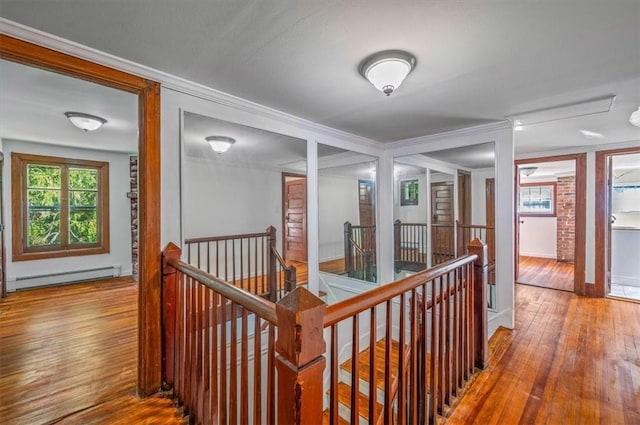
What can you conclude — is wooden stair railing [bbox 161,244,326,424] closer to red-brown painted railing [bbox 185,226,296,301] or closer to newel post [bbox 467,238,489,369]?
red-brown painted railing [bbox 185,226,296,301]

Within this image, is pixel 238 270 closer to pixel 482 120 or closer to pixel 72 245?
pixel 482 120

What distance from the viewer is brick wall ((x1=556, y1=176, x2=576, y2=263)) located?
6504 millimetres

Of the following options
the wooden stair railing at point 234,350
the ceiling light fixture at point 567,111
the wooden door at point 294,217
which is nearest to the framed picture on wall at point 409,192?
the ceiling light fixture at point 567,111

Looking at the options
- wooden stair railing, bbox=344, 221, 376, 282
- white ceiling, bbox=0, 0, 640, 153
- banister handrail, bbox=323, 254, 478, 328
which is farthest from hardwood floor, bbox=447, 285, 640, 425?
white ceiling, bbox=0, 0, 640, 153

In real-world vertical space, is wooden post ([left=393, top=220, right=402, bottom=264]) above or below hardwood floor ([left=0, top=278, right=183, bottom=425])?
above

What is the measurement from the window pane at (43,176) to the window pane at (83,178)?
169 mm

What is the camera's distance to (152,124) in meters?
1.93

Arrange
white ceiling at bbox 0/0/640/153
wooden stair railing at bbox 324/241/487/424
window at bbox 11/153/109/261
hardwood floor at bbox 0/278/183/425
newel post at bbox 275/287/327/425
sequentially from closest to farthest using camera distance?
newel post at bbox 275/287/327/425 → wooden stair railing at bbox 324/241/487/424 → white ceiling at bbox 0/0/640/153 → hardwood floor at bbox 0/278/183/425 → window at bbox 11/153/109/261

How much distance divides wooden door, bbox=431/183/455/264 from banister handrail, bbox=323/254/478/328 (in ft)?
7.60

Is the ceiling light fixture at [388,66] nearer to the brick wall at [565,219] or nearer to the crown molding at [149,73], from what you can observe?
the crown molding at [149,73]

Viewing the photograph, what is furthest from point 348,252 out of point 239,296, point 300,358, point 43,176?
point 43,176

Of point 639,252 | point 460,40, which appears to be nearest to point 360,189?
point 460,40

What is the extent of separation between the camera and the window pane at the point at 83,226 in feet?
15.1

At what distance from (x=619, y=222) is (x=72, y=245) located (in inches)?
367
